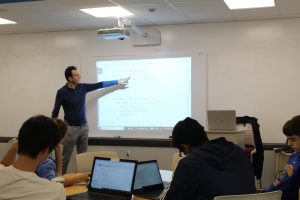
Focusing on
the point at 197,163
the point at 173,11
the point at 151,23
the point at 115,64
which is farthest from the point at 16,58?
the point at 197,163

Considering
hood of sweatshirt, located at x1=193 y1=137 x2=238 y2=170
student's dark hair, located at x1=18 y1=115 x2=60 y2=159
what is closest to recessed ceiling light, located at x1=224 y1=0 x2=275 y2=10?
hood of sweatshirt, located at x1=193 y1=137 x2=238 y2=170

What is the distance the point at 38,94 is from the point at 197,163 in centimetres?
483

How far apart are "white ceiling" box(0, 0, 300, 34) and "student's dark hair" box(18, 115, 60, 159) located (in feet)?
8.74

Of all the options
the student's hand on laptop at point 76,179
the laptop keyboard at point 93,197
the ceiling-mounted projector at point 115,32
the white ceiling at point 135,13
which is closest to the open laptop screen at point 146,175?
the laptop keyboard at point 93,197

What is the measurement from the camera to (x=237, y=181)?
2158 millimetres

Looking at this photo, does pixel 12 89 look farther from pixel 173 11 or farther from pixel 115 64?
pixel 173 11

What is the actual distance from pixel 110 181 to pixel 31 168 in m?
1.24

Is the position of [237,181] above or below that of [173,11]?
below

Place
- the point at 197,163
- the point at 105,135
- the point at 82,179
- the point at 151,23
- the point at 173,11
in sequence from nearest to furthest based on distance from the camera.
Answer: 1. the point at 197,163
2. the point at 82,179
3. the point at 173,11
4. the point at 151,23
5. the point at 105,135

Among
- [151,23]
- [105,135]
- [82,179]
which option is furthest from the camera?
[105,135]

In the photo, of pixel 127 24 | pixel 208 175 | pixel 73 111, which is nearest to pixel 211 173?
pixel 208 175

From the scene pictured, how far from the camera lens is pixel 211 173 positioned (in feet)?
6.82

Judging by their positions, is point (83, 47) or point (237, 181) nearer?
point (237, 181)

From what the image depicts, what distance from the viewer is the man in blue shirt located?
221 inches
